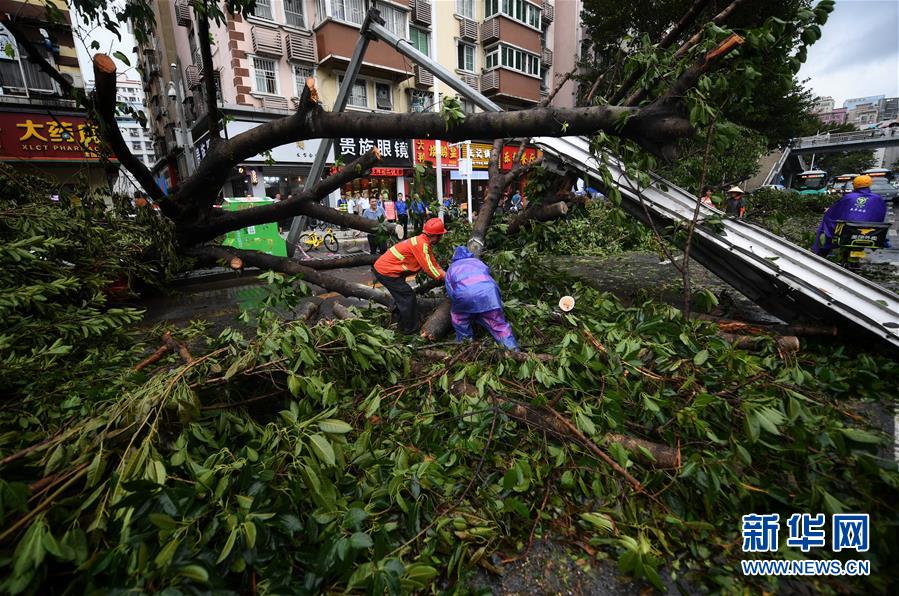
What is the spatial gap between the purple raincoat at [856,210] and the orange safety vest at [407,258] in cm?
686

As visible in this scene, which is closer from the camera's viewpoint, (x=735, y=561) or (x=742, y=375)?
(x=735, y=561)

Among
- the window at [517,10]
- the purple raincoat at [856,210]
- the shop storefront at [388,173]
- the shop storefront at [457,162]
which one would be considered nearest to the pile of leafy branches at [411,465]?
the purple raincoat at [856,210]

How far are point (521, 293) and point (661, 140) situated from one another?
2.26m

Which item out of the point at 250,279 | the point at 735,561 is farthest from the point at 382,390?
the point at 250,279

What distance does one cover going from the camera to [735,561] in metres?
1.85

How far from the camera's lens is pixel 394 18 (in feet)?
63.5

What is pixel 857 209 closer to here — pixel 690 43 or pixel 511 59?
pixel 690 43

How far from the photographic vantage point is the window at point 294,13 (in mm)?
17109

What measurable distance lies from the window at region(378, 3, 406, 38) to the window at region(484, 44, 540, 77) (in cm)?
612

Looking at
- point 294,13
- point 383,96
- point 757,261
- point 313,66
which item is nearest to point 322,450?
point 757,261

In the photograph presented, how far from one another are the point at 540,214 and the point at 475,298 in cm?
203

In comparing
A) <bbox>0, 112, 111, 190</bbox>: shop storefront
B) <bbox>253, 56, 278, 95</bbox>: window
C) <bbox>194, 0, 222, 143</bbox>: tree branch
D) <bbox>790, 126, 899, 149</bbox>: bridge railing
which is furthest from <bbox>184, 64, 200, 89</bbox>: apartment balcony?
<bbox>790, 126, 899, 149</bbox>: bridge railing

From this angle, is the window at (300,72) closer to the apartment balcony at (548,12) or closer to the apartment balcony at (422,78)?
the apartment balcony at (422,78)

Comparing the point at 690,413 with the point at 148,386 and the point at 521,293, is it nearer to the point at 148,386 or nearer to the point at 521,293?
the point at 521,293
